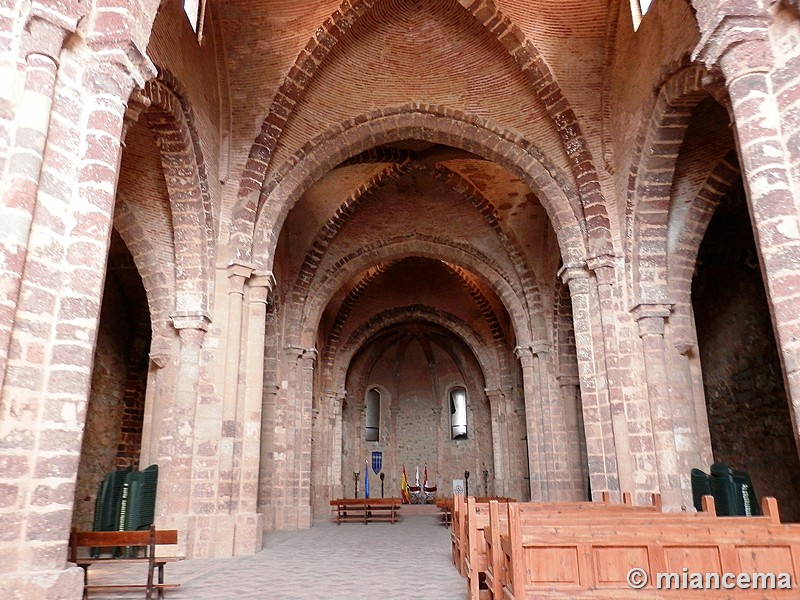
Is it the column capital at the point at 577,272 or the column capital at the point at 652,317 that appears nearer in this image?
the column capital at the point at 652,317

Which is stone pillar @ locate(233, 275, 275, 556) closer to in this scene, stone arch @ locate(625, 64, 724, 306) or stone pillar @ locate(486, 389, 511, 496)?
stone arch @ locate(625, 64, 724, 306)

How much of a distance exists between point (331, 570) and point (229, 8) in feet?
30.5

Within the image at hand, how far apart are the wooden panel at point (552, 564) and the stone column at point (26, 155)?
3788mm

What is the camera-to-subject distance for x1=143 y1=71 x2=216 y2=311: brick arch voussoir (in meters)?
9.48

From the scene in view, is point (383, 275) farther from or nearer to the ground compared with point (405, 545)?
farther from the ground

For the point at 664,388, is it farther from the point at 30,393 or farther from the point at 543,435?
the point at 30,393

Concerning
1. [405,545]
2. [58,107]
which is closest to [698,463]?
[405,545]

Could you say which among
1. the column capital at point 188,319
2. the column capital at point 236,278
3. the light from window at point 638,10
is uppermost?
the light from window at point 638,10

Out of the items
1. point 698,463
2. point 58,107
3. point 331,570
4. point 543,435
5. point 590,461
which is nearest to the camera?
point 58,107

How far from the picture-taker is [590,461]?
1055 centimetres

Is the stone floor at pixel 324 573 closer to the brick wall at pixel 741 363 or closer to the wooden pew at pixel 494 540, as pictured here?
the wooden pew at pixel 494 540

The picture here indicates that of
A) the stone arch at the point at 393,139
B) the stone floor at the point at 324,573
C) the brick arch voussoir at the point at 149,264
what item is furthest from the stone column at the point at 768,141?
the brick arch voussoir at the point at 149,264

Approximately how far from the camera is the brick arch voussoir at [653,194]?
9.02 metres

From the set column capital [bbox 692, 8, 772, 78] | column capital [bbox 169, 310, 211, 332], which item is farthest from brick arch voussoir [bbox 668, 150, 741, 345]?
column capital [bbox 169, 310, 211, 332]
